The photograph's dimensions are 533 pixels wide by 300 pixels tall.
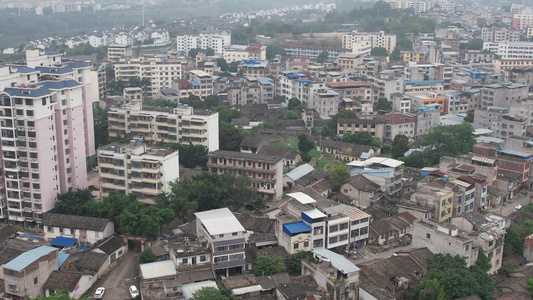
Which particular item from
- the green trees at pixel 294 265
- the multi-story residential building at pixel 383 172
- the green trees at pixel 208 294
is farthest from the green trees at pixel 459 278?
the green trees at pixel 208 294

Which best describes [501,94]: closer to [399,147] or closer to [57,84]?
[399,147]

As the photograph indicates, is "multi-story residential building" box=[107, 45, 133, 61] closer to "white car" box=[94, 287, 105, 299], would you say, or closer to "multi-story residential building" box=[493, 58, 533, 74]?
"multi-story residential building" box=[493, 58, 533, 74]

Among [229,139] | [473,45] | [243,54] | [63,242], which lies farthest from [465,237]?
[473,45]

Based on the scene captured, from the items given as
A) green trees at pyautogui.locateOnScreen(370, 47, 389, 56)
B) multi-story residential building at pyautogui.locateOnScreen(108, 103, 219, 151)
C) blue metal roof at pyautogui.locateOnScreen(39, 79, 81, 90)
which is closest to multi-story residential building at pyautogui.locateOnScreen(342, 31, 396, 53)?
green trees at pyautogui.locateOnScreen(370, 47, 389, 56)

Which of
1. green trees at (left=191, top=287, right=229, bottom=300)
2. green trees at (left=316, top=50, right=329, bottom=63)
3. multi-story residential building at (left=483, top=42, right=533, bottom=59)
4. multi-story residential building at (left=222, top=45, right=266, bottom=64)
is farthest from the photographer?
multi-story residential building at (left=483, top=42, right=533, bottom=59)

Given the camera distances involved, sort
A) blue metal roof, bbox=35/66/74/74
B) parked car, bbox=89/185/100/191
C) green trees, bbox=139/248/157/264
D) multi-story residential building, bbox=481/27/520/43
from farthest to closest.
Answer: multi-story residential building, bbox=481/27/520/43 < blue metal roof, bbox=35/66/74/74 < parked car, bbox=89/185/100/191 < green trees, bbox=139/248/157/264

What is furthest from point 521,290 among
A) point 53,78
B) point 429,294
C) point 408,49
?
point 408,49

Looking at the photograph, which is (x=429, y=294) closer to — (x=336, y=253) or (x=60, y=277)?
(x=336, y=253)
